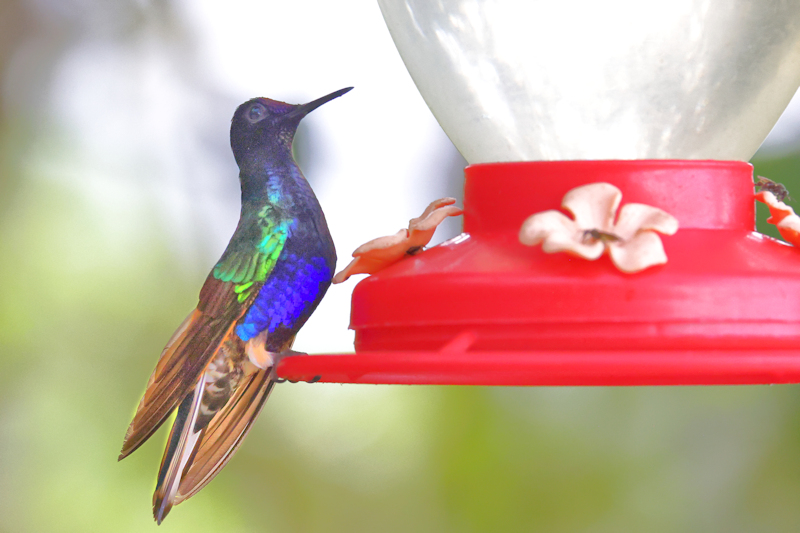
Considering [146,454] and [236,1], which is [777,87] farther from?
[236,1]

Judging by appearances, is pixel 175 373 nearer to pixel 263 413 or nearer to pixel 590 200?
pixel 590 200

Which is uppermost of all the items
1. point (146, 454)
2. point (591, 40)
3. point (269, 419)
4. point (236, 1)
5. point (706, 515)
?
point (591, 40)

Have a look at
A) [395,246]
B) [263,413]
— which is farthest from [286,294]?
[263,413]

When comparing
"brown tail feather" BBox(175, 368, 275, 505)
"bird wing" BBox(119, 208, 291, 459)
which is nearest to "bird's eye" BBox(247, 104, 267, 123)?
"bird wing" BBox(119, 208, 291, 459)

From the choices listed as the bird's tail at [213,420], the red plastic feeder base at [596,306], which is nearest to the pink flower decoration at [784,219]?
the red plastic feeder base at [596,306]

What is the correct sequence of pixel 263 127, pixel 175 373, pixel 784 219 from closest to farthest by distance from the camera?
1. pixel 784 219
2. pixel 175 373
3. pixel 263 127

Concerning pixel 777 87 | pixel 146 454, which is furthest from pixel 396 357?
pixel 146 454
